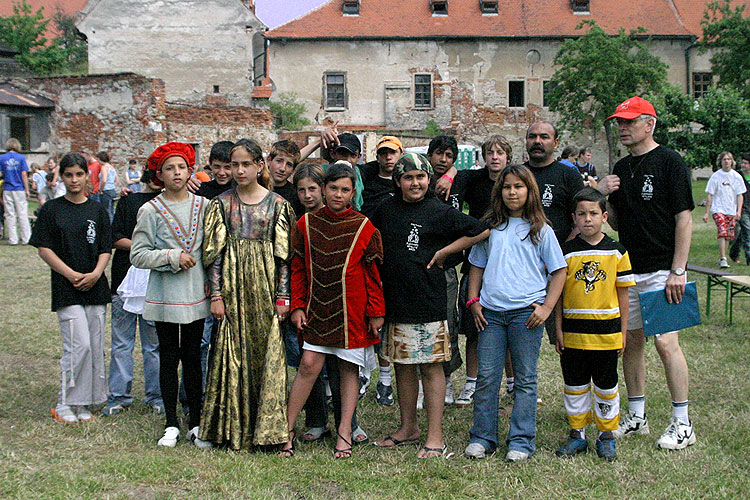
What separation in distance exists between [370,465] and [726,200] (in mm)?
10400

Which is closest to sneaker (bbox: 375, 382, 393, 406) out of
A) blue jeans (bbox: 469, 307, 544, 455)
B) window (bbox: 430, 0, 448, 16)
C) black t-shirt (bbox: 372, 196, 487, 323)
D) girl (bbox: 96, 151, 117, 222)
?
blue jeans (bbox: 469, 307, 544, 455)

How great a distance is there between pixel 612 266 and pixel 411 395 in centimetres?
152

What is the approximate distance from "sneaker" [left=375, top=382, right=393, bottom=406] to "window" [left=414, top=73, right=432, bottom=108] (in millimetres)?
33348

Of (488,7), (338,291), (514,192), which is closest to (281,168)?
(338,291)

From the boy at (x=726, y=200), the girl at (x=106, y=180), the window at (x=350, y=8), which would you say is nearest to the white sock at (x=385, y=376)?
the boy at (x=726, y=200)

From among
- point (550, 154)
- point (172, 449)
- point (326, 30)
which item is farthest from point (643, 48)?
point (172, 449)

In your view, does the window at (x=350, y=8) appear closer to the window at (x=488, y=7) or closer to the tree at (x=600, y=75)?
the window at (x=488, y=7)

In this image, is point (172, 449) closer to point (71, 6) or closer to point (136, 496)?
point (136, 496)

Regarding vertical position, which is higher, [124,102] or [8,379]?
[124,102]

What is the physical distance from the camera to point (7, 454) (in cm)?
444

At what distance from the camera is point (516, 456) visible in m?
4.39

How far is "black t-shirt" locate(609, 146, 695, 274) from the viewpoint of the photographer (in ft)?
15.1

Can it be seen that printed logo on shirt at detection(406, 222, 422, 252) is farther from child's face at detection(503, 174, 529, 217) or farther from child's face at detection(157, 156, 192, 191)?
child's face at detection(157, 156, 192, 191)

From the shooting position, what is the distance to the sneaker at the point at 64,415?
17.0 feet
